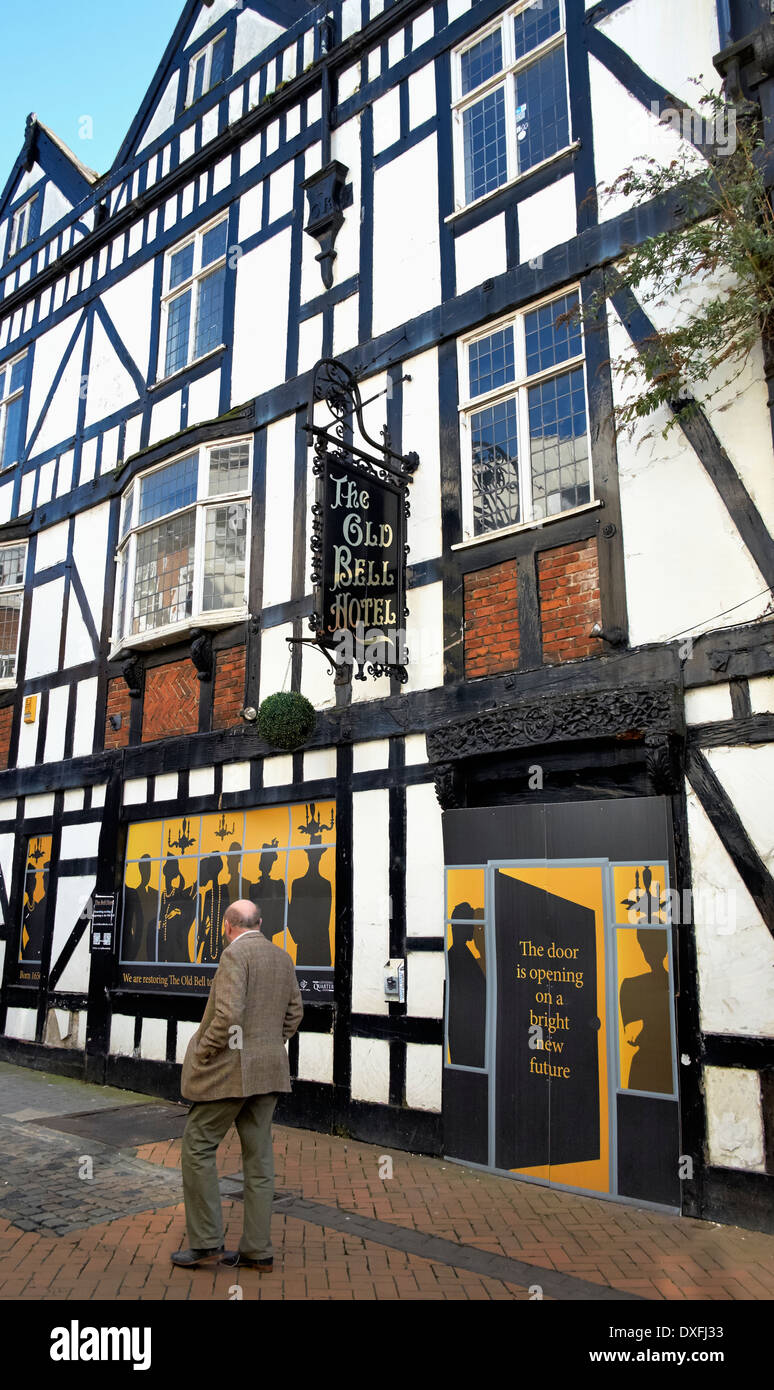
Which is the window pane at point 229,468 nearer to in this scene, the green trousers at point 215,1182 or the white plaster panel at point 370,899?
the white plaster panel at point 370,899

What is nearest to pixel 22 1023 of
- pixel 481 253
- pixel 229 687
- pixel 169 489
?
pixel 229 687

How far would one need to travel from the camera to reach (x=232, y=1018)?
15.7 ft

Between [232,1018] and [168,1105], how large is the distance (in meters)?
5.05

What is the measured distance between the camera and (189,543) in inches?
404

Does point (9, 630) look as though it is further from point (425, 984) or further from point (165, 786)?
point (425, 984)

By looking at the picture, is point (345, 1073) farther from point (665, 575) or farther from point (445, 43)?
point (445, 43)

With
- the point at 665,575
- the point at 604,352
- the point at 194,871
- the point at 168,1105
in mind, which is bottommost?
the point at 168,1105

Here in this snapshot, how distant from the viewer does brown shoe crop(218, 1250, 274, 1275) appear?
466 centimetres

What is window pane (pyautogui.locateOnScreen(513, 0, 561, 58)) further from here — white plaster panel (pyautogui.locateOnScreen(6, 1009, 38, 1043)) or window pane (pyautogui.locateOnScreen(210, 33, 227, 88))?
white plaster panel (pyautogui.locateOnScreen(6, 1009, 38, 1043))

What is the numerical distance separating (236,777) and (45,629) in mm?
4833

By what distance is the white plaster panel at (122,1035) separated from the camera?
9977 millimetres

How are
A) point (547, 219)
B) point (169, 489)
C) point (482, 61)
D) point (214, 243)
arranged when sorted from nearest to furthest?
point (547, 219) < point (482, 61) < point (169, 489) < point (214, 243)

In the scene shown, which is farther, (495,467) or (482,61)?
(482,61)
